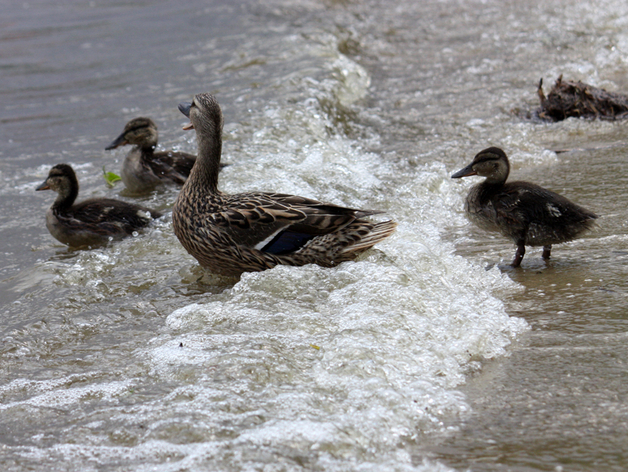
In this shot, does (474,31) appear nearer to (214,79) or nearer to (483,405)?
(214,79)

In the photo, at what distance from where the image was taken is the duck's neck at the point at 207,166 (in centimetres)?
508

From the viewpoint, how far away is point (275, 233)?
4.63 metres

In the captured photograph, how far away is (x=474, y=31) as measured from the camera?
14.8m

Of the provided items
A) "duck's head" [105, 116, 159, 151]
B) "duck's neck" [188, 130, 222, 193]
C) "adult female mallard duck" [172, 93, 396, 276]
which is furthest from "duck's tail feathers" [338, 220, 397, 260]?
"duck's head" [105, 116, 159, 151]

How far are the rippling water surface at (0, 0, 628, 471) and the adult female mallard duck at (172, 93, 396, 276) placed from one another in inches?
7.3

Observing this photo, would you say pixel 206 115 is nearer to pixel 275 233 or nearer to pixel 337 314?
pixel 275 233

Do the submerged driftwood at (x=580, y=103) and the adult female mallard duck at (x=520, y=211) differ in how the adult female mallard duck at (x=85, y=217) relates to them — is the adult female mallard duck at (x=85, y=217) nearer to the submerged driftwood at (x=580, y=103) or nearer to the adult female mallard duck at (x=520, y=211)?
the adult female mallard duck at (x=520, y=211)

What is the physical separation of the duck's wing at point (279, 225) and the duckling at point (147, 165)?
298cm

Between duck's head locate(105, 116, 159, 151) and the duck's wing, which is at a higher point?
duck's head locate(105, 116, 159, 151)

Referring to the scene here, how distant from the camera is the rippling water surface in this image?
8.94ft

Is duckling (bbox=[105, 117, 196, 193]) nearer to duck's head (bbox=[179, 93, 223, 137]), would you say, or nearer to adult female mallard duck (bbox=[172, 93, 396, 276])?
duck's head (bbox=[179, 93, 223, 137])

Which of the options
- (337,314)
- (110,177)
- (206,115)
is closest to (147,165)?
(110,177)

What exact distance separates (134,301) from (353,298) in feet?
5.27

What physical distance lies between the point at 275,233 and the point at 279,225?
0.06 metres
